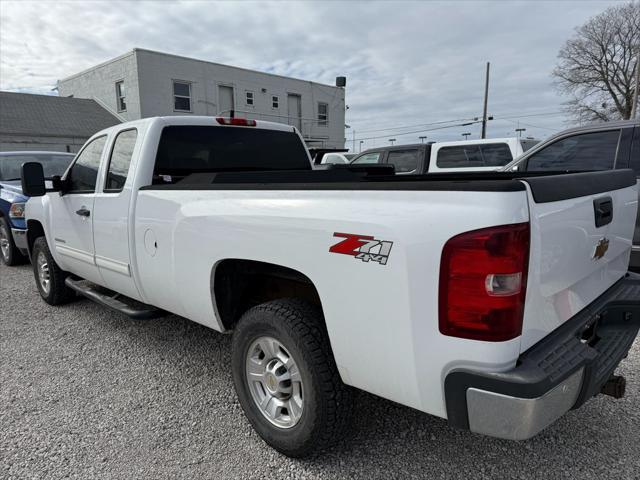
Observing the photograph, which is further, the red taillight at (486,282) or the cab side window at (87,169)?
the cab side window at (87,169)

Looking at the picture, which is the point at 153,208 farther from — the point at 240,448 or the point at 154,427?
the point at 240,448

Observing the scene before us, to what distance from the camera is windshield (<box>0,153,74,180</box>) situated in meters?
7.54

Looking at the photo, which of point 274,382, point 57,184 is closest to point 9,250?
point 57,184

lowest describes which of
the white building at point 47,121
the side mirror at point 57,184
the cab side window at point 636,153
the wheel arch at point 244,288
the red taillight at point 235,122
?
the wheel arch at point 244,288

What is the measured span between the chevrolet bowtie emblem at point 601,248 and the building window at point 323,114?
26.4m

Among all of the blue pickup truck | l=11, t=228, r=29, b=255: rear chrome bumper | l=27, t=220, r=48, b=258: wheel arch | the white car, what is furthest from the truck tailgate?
the white car

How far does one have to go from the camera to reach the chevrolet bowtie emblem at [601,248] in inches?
86.7

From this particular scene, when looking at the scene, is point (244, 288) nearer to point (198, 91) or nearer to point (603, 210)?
point (603, 210)

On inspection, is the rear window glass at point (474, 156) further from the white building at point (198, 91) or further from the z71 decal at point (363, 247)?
the white building at point (198, 91)

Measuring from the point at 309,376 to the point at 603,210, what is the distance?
1.64 m

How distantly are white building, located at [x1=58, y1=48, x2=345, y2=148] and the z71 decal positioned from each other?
55.4ft

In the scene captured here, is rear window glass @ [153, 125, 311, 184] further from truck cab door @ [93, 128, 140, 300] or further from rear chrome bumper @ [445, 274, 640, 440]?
rear chrome bumper @ [445, 274, 640, 440]

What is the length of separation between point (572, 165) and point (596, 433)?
3.59 m

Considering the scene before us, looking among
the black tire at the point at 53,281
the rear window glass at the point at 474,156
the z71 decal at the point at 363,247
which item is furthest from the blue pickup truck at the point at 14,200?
the rear window glass at the point at 474,156
